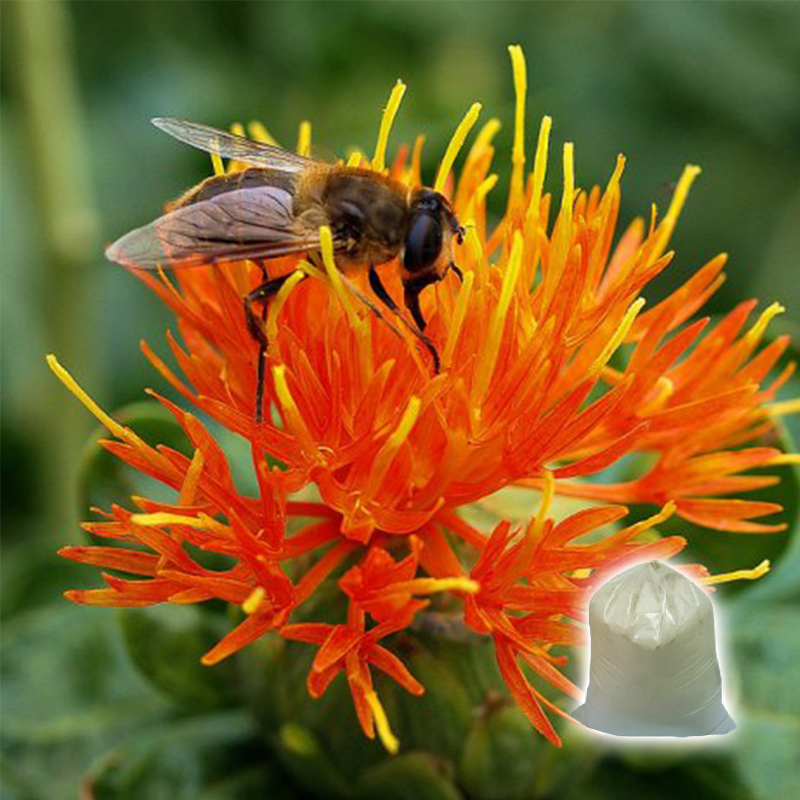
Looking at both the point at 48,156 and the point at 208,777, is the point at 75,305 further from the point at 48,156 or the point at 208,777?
the point at 208,777

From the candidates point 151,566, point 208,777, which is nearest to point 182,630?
point 208,777

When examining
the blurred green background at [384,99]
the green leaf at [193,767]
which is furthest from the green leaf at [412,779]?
the blurred green background at [384,99]

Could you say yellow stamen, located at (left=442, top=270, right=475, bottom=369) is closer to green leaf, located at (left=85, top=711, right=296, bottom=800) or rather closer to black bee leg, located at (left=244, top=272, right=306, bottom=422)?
black bee leg, located at (left=244, top=272, right=306, bottom=422)

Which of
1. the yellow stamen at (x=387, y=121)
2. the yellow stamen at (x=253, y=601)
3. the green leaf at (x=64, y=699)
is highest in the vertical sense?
the yellow stamen at (x=387, y=121)

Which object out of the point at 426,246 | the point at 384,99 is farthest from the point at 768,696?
the point at 384,99

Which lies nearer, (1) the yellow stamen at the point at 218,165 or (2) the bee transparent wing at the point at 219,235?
(2) the bee transparent wing at the point at 219,235

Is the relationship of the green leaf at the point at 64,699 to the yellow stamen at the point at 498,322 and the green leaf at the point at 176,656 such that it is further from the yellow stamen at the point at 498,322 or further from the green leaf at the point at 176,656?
the yellow stamen at the point at 498,322
